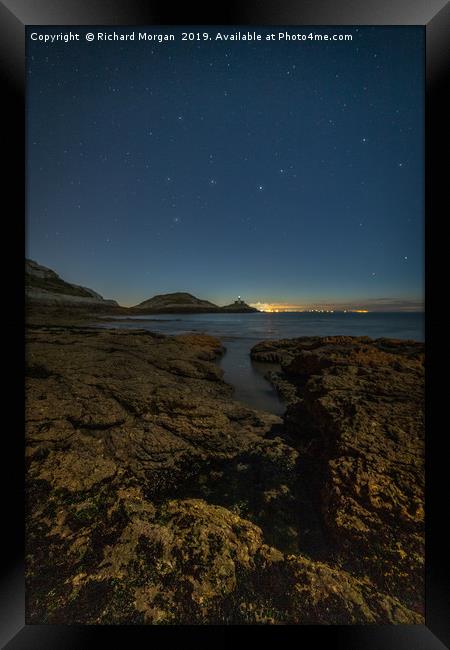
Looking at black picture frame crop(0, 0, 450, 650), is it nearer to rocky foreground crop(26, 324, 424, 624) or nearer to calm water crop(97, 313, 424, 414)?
rocky foreground crop(26, 324, 424, 624)

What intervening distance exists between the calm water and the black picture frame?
93cm

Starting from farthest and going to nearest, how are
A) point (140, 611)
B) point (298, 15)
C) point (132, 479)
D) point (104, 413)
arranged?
point (104, 413) < point (132, 479) < point (298, 15) < point (140, 611)

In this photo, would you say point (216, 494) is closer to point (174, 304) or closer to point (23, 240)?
point (174, 304)

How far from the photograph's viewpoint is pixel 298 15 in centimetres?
143

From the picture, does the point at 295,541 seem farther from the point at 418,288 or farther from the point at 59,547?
the point at 418,288

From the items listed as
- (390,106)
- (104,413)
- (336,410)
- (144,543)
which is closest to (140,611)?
(144,543)

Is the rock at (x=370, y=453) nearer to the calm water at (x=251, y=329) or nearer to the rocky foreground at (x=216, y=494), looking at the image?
the rocky foreground at (x=216, y=494)

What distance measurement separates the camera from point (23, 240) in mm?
1625

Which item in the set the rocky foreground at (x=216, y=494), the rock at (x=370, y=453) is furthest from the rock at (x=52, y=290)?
the rock at (x=370, y=453)

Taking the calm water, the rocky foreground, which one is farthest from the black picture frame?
the calm water

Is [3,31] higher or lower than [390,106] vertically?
higher

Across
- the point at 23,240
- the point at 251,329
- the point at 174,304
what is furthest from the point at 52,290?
the point at 251,329

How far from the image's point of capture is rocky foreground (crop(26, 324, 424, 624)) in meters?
1.34

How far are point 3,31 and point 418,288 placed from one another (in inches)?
135
